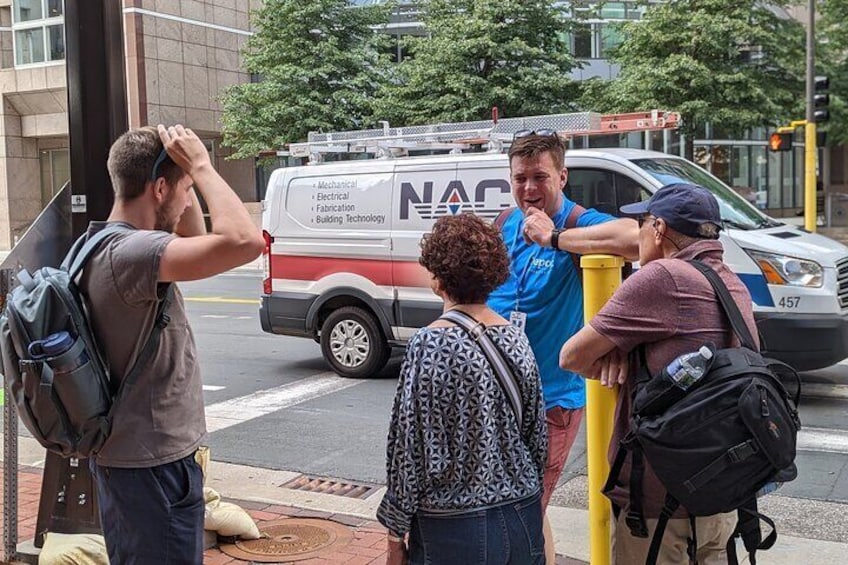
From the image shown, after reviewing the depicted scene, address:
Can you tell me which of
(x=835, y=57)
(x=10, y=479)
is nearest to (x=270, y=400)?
(x=10, y=479)

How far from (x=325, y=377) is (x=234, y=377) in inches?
40.4

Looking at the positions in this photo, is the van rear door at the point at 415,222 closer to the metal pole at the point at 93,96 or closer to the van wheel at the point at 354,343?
the van wheel at the point at 354,343

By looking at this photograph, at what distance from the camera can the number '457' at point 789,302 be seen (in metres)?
7.68

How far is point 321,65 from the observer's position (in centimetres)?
2875

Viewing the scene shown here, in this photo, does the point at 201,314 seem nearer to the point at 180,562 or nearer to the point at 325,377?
the point at 325,377

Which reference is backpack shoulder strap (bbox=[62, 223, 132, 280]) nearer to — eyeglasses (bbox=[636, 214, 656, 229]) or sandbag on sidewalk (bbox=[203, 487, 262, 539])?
eyeglasses (bbox=[636, 214, 656, 229])

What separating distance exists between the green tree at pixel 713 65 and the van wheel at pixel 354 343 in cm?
1729

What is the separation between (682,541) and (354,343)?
7063 mm

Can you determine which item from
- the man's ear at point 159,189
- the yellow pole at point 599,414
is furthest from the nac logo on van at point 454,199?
the man's ear at point 159,189

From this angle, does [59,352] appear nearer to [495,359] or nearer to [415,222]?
[495,359]

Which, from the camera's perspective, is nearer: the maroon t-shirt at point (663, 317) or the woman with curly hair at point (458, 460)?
the woman with curly hair at point (458, 460)

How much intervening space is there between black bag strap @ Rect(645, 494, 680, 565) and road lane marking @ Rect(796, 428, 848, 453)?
4.40 m

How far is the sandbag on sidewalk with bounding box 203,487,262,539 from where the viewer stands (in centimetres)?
473

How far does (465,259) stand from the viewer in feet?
8.77
